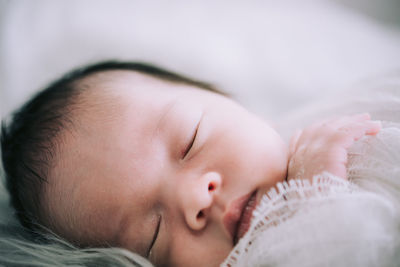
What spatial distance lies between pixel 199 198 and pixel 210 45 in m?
0.85

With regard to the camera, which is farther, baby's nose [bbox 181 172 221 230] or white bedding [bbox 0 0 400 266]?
white bedding [bbox 0 0 400 266]

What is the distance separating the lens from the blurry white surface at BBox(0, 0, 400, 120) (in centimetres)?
125

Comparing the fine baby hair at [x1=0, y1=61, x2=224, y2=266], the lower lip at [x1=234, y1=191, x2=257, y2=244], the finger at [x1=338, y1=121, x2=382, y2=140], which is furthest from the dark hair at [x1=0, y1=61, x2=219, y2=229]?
the finger at [x1=338, y1=121, x2=382, y2=140]

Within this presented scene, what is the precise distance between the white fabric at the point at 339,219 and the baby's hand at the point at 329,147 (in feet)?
0.08

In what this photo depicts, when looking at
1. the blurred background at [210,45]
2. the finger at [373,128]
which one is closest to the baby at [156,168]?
the finger at [373,128]

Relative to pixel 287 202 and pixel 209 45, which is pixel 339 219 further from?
pixel 209 45

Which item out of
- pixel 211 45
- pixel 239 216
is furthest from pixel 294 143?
pixel 211 45

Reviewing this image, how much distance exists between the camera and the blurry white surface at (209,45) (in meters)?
1.25

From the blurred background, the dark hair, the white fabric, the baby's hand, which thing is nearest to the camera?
the white fabric

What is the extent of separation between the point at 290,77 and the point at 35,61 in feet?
3.18

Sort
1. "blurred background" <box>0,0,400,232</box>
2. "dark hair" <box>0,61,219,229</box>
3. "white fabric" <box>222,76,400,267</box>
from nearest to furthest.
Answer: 1. "white fabric" <box>222,76,400,267</box>
2. "dark hair" <box>0,61,219,229</box>
3. "blurred background" <box>0,0,400,232</box>

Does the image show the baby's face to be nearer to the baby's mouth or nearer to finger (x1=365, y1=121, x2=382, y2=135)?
the baby's mouth

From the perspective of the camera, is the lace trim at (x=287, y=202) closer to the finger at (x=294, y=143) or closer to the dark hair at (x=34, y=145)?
the finger at (x=294, y=143)

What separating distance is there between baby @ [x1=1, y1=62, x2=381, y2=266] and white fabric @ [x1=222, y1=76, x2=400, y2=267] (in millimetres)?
41
